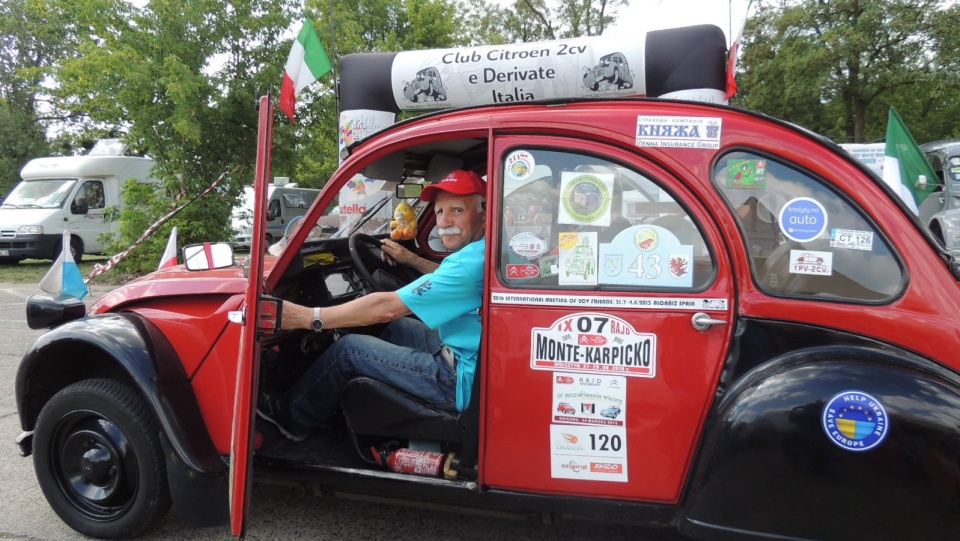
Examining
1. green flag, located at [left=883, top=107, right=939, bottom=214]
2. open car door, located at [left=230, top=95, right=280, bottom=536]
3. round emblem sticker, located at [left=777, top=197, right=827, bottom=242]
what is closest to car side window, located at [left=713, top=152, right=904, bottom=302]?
round emblem sticker, located at [left=777, top=197, right=827, bottom=242]

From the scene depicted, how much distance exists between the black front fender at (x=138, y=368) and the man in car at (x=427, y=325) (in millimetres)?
275

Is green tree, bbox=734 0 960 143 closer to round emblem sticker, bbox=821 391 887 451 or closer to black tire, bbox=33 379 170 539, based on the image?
round emblem sticker, bbox=821 391 887 451

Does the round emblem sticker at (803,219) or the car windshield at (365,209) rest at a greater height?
the car windshield at (365,209)

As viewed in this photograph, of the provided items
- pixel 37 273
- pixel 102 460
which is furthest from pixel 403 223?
pixel 37 273

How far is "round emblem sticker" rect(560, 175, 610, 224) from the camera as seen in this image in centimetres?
220

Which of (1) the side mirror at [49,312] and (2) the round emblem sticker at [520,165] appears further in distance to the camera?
(1) the side mirror at [49,312]

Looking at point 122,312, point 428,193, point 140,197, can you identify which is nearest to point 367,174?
point 428,193

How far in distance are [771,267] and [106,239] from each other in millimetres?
13093

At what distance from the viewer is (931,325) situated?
1897 mm

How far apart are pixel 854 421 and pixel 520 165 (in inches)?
52.8

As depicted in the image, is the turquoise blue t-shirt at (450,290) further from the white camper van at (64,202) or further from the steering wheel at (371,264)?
the white camper van at (64,202)

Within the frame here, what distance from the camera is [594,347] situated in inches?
83.0

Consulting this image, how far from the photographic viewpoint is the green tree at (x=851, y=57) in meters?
12.8

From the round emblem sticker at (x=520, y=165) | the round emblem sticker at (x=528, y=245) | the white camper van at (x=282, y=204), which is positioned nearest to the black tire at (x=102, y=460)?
the round emblem sticker at (x=528, y=245)
